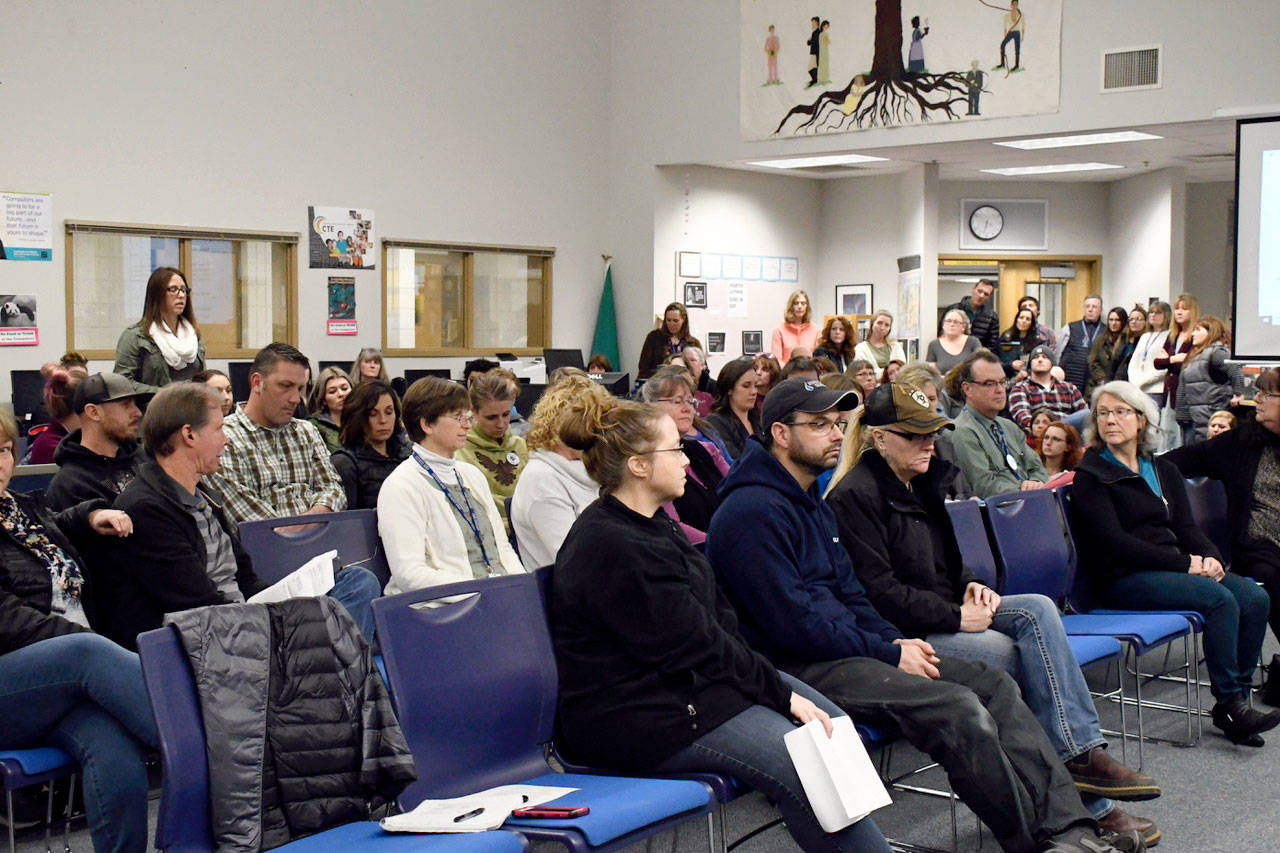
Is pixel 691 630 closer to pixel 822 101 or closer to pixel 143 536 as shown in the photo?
pixel 143 536

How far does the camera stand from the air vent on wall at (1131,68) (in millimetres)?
10508

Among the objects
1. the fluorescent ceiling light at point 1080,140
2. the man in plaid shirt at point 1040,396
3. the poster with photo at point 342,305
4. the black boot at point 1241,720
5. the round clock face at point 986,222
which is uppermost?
the fluorescent ceiling light at point 1080,140

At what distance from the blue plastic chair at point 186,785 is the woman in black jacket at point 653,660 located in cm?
53

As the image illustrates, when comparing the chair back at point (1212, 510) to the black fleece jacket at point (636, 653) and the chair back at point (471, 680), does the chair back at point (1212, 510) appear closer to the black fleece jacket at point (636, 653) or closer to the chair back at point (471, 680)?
the black fleece jacket at point (636, 653)

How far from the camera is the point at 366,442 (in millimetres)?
5316

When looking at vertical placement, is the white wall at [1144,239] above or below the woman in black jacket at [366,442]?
above

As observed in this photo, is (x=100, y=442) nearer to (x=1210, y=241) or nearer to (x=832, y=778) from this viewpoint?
(x=832, y=778)

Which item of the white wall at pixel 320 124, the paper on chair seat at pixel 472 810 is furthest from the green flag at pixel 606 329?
the paper on chair seat at pixel 472 810

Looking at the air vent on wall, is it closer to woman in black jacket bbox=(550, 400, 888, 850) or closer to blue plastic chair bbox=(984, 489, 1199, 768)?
blue plastic chair bbox=(984, 489, 1199, 768)

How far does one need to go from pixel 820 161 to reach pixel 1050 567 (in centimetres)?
903

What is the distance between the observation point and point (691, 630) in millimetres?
2990

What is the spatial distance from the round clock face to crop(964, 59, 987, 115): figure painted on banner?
133 inches

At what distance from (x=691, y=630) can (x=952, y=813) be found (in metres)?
1.22

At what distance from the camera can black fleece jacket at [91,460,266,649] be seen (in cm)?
333
